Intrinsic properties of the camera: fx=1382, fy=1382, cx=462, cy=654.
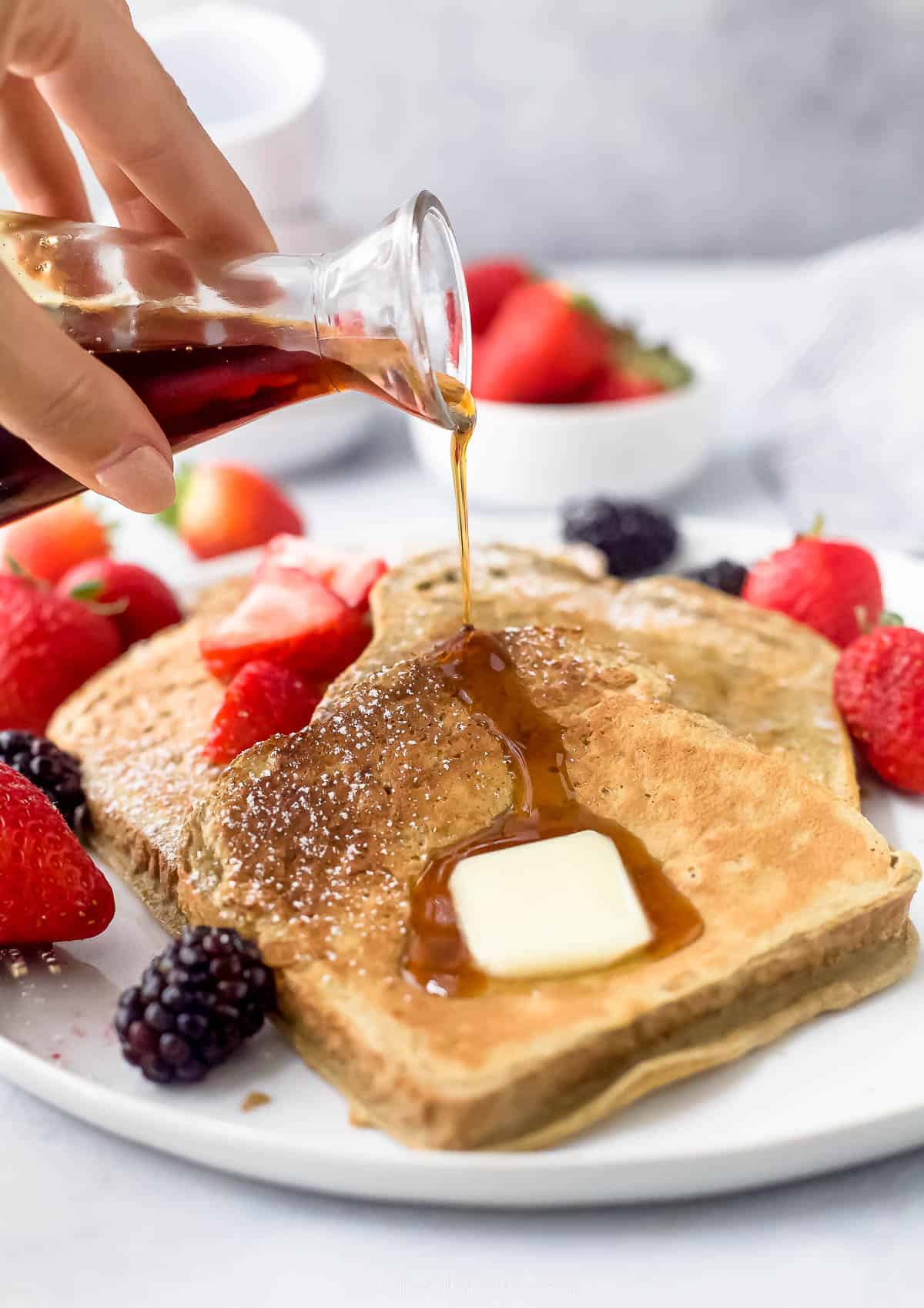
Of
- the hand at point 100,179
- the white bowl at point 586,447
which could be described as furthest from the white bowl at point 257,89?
the hand at point 100,179

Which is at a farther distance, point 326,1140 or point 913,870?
point 913,870

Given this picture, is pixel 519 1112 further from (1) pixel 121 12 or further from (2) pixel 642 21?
(2) pixel 642 21

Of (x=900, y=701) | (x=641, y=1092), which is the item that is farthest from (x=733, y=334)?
(x=641, y=1092)

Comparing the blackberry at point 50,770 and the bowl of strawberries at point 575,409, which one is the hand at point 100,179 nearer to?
the blackberry at point 50,770

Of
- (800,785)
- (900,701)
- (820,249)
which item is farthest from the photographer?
(820,249)

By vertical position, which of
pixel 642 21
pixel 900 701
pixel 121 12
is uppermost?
pixel 121 12

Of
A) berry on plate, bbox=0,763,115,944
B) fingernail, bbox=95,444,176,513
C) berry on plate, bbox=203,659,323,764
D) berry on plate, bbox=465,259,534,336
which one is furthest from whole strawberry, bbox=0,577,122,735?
berry on plate, bbox=465,259,534,336
